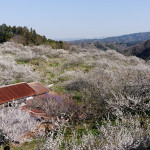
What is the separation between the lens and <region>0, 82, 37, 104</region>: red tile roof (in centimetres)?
1184

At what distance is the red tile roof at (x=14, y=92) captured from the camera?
466 inches

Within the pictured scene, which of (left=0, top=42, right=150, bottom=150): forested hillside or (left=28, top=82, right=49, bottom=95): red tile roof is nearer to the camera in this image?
(left=0, top=42, right=150, bottom=150): forested hillside

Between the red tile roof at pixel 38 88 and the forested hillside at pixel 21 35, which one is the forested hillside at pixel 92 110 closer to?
the red tile roof at pixel 38 88

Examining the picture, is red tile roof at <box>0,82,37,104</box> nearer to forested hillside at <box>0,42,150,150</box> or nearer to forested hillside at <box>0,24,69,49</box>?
forested hillside at <box>0,42,150,150</box>

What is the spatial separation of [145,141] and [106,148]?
3.80ft

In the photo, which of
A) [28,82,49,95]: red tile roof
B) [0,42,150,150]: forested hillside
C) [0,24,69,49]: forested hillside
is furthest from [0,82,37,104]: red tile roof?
[0,24,69,49]: forested hillside

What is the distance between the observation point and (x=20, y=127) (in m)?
7.76

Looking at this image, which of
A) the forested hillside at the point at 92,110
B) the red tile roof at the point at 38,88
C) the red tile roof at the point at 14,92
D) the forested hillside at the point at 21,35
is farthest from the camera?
the forested hillside at the point at 21,35

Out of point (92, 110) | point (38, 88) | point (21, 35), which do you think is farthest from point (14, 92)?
point (21, 35)

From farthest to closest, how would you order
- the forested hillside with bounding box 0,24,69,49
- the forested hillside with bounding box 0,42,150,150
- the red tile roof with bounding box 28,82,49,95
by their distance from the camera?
the forested hillside with bounding box 0,24,69,49
the red tile roof with bounding box 28,82,49,95
the forested hillside with bounding box 0,42,150,150

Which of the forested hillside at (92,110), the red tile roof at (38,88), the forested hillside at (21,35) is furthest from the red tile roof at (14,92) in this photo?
the forested hillside at (21,35)

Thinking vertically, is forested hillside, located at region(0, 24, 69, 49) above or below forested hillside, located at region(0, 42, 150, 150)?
above

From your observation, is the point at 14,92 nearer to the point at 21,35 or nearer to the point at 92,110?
the point at 92,110

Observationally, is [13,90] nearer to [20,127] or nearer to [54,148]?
[20,127]
